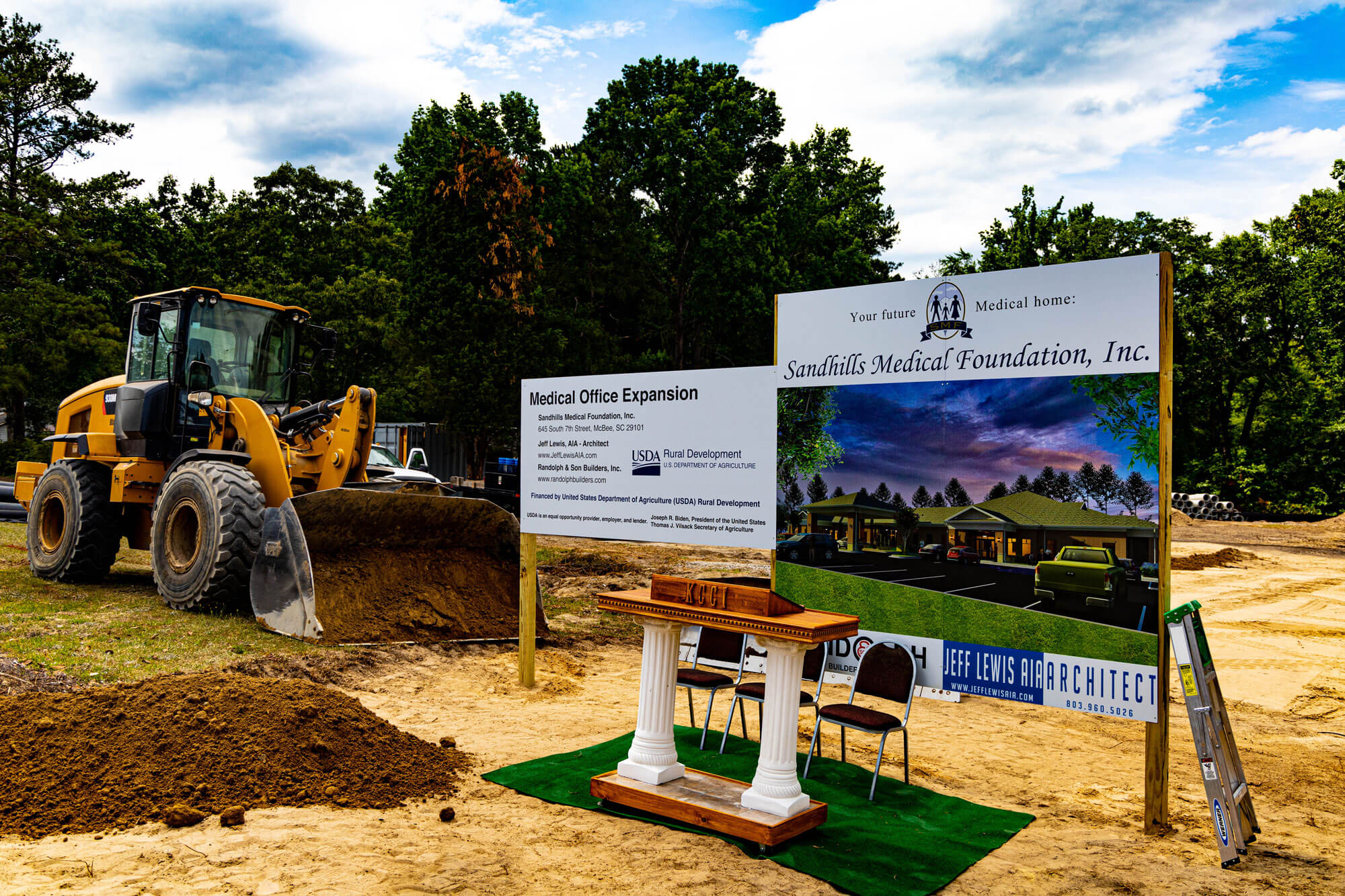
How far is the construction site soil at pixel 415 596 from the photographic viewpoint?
24.7 ft

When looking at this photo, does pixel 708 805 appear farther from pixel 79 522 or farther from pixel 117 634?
pixel 79 522

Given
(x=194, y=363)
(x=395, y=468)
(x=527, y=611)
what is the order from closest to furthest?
(x=527, y=611) → (x=194, y=363) → (x=395, y=468)

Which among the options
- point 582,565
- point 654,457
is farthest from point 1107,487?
point 582,565

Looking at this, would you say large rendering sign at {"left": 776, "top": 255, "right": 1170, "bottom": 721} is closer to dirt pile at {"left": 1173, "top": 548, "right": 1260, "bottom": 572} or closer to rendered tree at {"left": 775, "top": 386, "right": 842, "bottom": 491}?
rendered tree at {"left": 775, "top": 386, "right": 842, "bottom": 491}

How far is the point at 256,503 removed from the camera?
299 inches

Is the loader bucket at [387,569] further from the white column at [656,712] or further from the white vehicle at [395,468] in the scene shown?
the white column at [656,712]

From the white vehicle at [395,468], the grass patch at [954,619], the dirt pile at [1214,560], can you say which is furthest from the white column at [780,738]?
the dirt pile at [1214,560]

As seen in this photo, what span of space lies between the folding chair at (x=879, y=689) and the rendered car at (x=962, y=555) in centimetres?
62

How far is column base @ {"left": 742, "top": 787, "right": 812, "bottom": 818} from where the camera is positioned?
421 centimetres

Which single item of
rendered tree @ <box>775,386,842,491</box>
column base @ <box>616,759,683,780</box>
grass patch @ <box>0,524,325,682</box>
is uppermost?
rendered tree @ <box>775,386,842,491</box>

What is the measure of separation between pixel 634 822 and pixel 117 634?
512 centimetres

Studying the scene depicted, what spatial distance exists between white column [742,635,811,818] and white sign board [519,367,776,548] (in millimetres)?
1021

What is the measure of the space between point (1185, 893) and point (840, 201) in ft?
96.4

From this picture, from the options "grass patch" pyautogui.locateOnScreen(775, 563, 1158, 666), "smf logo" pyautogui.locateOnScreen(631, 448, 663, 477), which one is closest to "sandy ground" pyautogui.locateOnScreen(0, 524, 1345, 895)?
"grass patch" pyautogui.locateOnScreen(775, 563, 1158, 666)
